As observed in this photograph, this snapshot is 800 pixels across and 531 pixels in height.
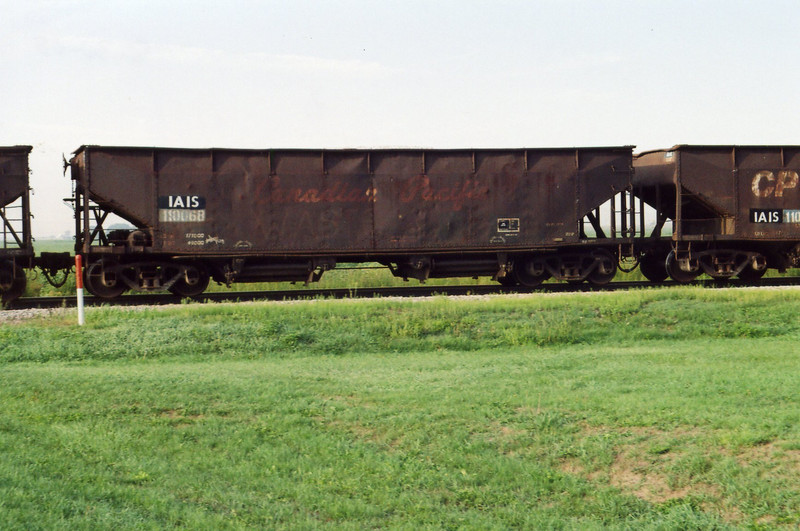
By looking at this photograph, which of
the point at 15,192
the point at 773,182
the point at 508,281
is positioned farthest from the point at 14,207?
the point at 773,182

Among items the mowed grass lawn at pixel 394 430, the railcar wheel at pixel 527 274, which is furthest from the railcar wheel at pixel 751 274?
the mowed grass lawn at pixel 394 430

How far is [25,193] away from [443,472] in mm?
12604

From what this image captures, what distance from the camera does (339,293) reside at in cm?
1680

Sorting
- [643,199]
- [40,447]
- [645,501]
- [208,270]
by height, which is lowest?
[645,501]

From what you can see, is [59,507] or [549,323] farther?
[549,323]

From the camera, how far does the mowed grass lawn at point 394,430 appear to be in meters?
5.54

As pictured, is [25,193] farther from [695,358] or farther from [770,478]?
[770,478]

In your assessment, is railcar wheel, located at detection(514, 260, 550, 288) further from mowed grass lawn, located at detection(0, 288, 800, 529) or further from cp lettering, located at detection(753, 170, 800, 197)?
mowed grass lawn, located at detection(0, 288, 800, 529)

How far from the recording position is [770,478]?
5.83 m

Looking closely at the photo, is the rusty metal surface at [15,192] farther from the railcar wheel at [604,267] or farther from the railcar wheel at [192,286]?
the railcar wheel at [604,267]

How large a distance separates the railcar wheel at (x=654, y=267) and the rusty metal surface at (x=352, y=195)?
9.10 ft

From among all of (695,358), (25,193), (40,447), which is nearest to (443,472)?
(40,447)

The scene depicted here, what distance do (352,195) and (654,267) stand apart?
27.4ft

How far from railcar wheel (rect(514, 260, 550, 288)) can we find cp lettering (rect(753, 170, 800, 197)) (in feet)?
18.3
